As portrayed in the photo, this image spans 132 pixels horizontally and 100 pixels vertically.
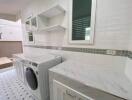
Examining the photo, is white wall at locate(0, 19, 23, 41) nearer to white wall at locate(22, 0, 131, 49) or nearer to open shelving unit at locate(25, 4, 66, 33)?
open shelving unit at locate(25, 4, 66, 33)

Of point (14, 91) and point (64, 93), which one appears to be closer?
point (64, 93)

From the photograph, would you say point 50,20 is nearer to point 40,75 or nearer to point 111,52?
point 40,75

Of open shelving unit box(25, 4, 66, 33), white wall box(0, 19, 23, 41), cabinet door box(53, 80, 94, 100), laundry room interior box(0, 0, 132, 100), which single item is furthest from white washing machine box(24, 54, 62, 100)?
white wall box(0, 19, 23, 41)

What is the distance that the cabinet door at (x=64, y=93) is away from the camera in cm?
79

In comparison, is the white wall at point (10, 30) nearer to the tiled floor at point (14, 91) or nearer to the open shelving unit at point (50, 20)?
the open shelving unit at point (50, 20)

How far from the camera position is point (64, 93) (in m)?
0.93

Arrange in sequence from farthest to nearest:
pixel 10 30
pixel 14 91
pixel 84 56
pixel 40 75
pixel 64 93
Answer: pixel 10 30 → pixel 14 91 → pixel 84 56 → pixel 40 75 → pixel 64 93

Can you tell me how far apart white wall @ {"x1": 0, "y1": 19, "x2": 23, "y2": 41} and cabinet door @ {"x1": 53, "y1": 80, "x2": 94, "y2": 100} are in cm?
487

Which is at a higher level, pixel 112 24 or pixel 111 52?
pixel 112 24

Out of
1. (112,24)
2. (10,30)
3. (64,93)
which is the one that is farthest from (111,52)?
(10,30)

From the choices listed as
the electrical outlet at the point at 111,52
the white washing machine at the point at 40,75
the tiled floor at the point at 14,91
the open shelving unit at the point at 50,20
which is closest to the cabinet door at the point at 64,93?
the white washing machine at the point at 40,75

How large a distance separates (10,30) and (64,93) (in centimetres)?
568

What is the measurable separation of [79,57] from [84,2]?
0.95 metres

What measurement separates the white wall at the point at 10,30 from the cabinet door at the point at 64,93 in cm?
487
